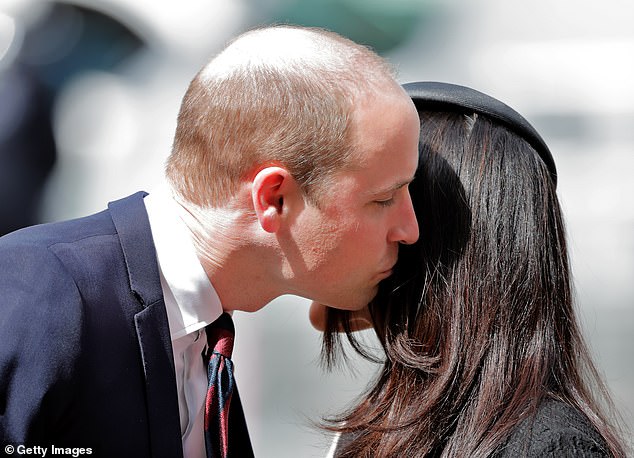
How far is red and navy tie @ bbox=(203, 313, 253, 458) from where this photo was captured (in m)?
1.83

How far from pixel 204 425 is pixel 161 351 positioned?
19 cm

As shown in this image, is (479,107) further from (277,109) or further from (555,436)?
(555,436)

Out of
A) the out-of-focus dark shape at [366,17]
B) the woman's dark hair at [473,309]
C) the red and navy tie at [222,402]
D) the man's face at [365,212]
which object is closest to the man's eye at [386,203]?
the man's face at [365,212]

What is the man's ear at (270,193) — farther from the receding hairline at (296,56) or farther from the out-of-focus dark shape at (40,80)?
the out-of-focus dark shape at (40,80)

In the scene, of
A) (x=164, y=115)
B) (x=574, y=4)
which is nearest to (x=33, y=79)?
(x=164, y=115)

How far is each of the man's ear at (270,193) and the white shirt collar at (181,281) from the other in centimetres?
15

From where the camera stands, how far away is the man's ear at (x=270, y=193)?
1828 mm

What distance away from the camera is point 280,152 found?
6.04 ft

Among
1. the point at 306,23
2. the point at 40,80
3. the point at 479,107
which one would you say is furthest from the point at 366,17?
→ the point at 479,107

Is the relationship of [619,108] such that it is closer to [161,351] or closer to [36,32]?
[36,32]

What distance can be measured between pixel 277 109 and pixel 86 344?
554mm

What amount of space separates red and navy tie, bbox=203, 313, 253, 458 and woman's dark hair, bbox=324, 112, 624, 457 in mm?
208

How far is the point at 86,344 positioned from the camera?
1.67m

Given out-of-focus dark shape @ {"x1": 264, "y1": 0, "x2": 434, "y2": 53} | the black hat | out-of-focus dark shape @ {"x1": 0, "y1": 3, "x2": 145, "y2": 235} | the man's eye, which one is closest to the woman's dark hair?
the black hat
